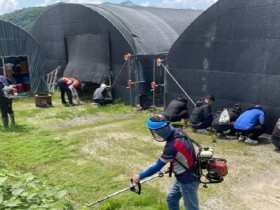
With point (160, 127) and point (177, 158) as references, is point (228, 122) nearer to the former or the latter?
point (177, 158)

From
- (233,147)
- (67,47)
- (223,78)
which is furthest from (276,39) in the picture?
(67,47)

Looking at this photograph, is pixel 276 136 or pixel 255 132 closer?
pixel 276 136

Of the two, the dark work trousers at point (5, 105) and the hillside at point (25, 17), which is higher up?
the hillside at point (25, 17)

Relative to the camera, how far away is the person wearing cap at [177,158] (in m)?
5.43

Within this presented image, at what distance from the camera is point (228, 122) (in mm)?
12227

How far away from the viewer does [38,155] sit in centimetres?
1068

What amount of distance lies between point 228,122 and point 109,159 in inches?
175

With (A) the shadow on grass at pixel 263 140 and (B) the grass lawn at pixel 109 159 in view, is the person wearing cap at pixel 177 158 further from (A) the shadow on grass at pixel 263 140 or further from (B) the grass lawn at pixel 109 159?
(A) the shadow on grass at pixel 263 140

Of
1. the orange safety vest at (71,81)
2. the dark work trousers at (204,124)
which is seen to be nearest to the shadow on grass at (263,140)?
the dark work trousers at (204,124)

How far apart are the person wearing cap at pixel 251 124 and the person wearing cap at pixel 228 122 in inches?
13.5

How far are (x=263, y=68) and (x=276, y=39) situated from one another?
1051mm

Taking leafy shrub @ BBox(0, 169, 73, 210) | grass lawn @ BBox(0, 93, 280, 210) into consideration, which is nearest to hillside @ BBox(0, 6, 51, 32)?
grass lawn @ BBox(0, 93, 280, 210)

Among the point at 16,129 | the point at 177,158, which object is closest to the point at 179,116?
the point at 16,129

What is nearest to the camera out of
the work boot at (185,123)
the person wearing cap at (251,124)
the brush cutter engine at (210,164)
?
the brush cutter engine at (210,164)
